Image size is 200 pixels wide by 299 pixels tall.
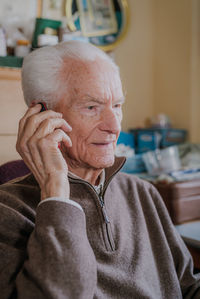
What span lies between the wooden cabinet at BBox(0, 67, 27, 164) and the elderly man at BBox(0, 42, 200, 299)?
1.48 ft

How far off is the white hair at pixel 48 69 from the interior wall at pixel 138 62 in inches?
88.5

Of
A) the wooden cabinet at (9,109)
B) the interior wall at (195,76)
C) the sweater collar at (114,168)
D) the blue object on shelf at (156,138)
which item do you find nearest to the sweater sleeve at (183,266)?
the sweater collar at (114,168)

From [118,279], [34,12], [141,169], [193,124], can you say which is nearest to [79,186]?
[118,279]

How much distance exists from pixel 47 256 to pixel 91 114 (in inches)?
18.1

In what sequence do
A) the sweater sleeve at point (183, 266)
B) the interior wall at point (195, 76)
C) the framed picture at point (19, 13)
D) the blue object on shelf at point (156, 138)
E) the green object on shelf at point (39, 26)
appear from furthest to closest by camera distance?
the interior wall at point (195, 76) < the blue object on shelf at point (156, 138) < the framed picture at point (19, 13) < the green object on shelf at point (39, 26) < the sweater sleeve at point (183, 266)

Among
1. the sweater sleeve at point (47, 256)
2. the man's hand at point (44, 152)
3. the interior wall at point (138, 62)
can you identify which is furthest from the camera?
the interior wall at point (138, 62)

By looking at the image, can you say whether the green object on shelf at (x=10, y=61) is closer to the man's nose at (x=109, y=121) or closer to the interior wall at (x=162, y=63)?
the man's nose at (x=109, y=121)

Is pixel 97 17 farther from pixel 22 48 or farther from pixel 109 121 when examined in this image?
pixel 109 121

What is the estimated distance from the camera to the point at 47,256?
2.51ft

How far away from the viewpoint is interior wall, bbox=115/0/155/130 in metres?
3.33

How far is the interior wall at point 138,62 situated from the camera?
3.33 metres

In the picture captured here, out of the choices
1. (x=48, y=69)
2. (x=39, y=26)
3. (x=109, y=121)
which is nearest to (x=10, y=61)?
(x=39, y=26)

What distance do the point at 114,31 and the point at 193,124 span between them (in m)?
1.11

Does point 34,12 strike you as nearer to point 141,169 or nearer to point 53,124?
point 141,169
